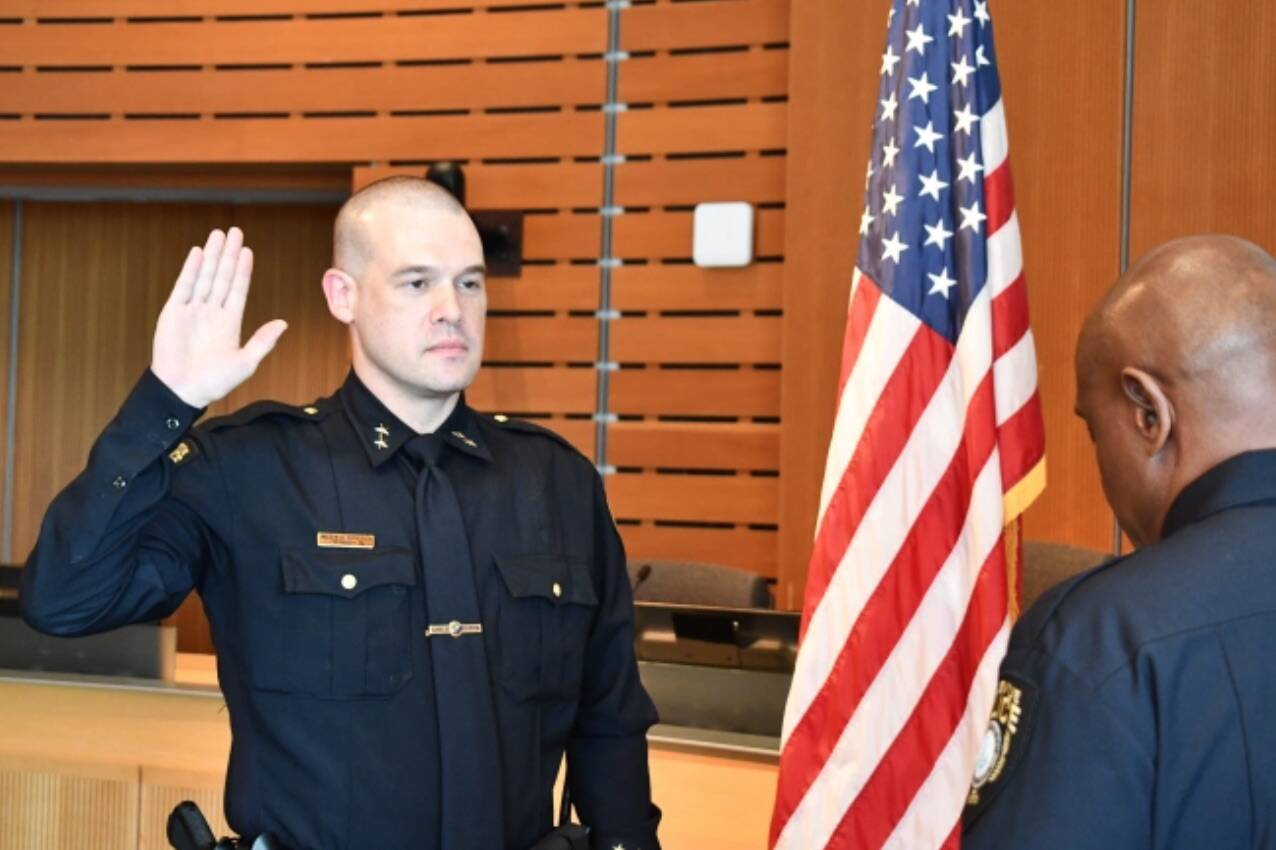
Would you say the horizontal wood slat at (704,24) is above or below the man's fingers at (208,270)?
above

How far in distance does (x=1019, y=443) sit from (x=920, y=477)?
0.79 feet

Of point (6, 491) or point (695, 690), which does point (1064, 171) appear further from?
point (6, 491)

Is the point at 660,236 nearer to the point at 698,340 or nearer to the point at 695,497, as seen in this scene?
the point at 698,340

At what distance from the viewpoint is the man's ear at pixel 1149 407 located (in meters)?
1.28

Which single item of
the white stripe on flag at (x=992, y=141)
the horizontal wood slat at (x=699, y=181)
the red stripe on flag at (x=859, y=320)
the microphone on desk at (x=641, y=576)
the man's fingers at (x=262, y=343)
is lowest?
the microphone on desk at (x=641, y=576)

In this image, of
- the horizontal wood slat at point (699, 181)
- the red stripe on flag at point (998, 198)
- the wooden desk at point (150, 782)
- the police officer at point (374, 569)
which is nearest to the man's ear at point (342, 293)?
the police officer at point (374, 569)

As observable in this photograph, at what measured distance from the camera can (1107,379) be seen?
1.33 m

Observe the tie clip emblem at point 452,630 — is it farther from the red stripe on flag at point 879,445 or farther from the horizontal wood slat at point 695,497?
the horizontal wood slat at point 695,497

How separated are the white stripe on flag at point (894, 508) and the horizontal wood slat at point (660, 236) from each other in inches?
84.9

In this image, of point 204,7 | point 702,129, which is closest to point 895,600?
point 702,129

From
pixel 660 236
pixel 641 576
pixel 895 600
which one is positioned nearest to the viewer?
pixel 895 600

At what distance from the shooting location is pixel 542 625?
6.79 ft

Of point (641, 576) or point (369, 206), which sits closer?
point (369, 206)

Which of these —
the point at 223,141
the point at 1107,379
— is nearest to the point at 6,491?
the point at 223,141
